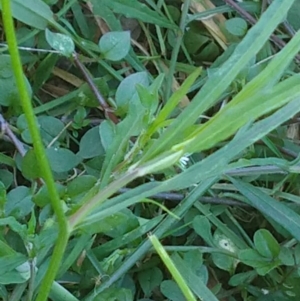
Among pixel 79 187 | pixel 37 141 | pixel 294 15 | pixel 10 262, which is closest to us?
pixel 37 141

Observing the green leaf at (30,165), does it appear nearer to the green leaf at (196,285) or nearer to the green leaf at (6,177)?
the green leaf at (6,177)

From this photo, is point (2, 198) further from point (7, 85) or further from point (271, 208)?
point (271, 208)

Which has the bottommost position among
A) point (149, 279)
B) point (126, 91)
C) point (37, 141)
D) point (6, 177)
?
point (149, 279)

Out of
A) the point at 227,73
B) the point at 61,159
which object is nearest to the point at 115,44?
the point at 61,159

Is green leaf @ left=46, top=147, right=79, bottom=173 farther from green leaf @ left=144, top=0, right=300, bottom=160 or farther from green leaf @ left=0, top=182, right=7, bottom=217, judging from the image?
green leaf @ left=144, top=0, right=300, bottom=160

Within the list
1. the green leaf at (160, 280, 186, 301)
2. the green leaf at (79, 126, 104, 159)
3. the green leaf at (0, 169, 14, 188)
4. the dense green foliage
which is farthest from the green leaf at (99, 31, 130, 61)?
the green leaf at (160, 280, 186, 301)

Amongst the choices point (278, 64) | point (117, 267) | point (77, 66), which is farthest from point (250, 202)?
point (278, 64)

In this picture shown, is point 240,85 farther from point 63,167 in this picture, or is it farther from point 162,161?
point 162,161
